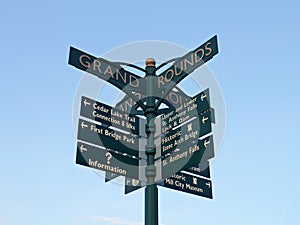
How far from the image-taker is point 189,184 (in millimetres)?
6250

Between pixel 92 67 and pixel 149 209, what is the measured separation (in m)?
1.97

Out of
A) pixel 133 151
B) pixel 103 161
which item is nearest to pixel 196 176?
pixel 133 151

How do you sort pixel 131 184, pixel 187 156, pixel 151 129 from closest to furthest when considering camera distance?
pixel 187 156 → pixel 151 129 → pixel 131 184

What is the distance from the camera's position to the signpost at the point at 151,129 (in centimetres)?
597

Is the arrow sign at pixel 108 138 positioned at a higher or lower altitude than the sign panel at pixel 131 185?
higher

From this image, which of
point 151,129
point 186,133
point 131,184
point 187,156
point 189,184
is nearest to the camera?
point 187,156

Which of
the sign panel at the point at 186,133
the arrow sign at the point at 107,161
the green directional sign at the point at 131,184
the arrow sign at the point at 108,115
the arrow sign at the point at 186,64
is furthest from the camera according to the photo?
the green directional sign at the point at 131,184

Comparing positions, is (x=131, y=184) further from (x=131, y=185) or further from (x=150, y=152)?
(x=150, y=152)

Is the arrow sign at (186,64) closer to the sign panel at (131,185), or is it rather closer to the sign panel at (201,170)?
the sign panel at (201,170)

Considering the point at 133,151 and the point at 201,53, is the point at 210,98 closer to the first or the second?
the point at 201,53

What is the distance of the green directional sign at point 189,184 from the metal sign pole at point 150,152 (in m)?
0.16

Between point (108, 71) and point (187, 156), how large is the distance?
1.61m

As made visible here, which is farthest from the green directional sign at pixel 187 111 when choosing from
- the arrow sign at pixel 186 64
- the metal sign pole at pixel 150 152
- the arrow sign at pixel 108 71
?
the arrow sign at pixel 108 71

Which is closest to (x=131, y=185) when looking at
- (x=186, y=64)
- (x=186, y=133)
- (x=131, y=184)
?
(x=131, y=184)
